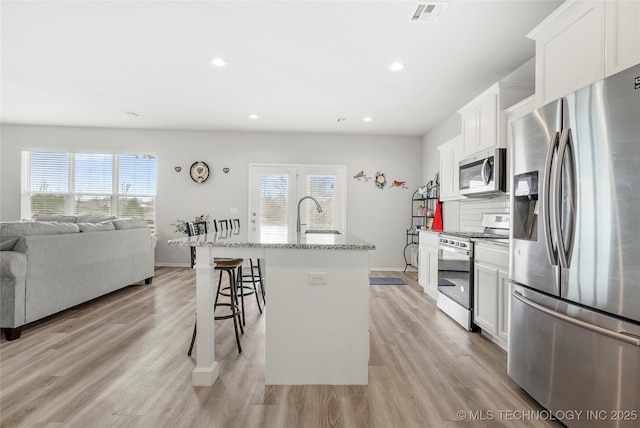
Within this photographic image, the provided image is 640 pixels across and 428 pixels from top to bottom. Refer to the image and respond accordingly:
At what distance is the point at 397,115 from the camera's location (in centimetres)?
476

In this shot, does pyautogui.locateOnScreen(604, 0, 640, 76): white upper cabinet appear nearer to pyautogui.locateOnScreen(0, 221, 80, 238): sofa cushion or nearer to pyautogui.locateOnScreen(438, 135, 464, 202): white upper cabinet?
pyautogui.locateOnScreen(438, 135, 464, 202): white upper cabinet

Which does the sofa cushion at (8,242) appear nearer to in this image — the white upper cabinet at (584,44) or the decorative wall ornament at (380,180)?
the white upper cabinet at (584,44)

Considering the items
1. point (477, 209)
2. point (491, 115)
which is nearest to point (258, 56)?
point (491, 115)

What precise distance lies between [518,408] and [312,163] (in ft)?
15.8

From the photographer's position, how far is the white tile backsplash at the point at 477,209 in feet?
11.1

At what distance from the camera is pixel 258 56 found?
3.04 meters

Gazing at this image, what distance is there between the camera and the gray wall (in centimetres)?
579

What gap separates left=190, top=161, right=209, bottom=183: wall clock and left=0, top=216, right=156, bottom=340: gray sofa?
6.23 ft

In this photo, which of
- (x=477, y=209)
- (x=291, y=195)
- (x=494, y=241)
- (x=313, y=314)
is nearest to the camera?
(x=313, y=314)

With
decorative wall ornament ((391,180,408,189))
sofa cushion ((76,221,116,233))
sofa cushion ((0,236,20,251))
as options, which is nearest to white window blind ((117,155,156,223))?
sofa cushion ((76,221,116,233))

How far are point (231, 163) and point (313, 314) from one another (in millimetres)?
4597

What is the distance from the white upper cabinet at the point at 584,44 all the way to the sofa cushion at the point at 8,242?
4.29 metres

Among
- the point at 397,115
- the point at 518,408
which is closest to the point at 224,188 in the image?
the point at 397,115

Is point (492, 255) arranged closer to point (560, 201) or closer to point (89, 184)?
point (560, 201)
